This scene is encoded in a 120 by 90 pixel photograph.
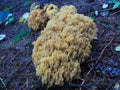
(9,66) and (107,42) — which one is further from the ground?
(107,42)

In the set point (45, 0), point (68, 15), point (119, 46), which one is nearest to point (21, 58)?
point (68, 15)

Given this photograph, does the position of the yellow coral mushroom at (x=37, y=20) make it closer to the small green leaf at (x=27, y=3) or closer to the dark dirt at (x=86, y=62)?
the dark dirt at (x=86, y=62)

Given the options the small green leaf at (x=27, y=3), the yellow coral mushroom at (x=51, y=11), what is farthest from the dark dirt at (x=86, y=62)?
the small green leaf at (x=27, y=3)

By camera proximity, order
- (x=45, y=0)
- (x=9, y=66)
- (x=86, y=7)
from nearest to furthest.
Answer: (x=9, y=66)
(x=86, y=7)
(x=45, y=0)

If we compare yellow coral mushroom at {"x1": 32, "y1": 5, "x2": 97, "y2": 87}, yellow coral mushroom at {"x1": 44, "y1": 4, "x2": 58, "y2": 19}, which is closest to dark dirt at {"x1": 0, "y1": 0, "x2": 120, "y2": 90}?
yellow coral mushroom at {"x1": 32, "y1": 5, "x2": 97, "y2": 87}

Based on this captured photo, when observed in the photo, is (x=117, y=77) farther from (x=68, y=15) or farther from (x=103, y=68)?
(x=68, y=15)

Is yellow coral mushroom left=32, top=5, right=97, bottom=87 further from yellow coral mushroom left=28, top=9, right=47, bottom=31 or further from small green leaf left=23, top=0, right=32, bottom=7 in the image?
small green leaf left=23, top=0, right=32, bottom=7

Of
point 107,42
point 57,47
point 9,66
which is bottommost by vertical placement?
point 9,66

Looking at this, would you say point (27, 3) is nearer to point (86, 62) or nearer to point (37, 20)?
point (37, 20)
